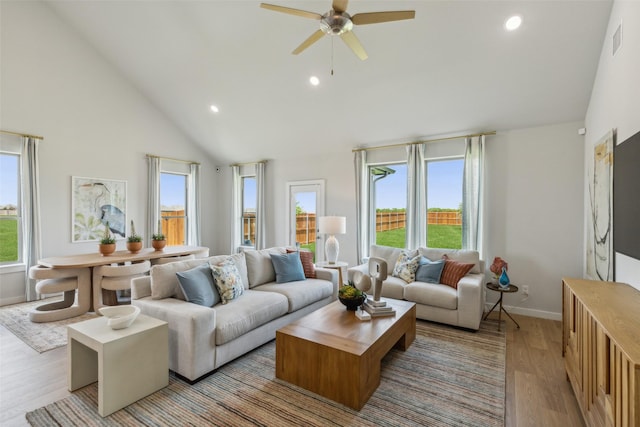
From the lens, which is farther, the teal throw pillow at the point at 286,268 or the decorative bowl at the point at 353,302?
the teal throw pillow at the point at 286,268

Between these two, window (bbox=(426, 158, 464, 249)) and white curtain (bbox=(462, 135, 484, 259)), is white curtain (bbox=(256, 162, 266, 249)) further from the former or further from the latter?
white curtain (bbox=(462, 135, 484, 259))

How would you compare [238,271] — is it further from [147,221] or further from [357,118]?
[147,221]

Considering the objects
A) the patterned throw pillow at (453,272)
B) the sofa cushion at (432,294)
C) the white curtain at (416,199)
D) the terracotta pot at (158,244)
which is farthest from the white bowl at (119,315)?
the white curtain at (416,199)

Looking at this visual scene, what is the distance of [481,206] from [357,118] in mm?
2315

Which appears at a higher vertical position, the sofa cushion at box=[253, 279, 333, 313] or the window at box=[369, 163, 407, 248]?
the window at box=[369, 163, 407, 248]

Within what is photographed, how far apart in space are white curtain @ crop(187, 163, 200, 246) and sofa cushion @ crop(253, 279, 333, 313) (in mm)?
3906

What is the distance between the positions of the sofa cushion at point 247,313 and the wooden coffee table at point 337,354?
0.46 meters

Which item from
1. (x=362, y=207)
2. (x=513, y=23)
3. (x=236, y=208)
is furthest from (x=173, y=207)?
(x=513, y=23)

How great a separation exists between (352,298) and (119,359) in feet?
6.24

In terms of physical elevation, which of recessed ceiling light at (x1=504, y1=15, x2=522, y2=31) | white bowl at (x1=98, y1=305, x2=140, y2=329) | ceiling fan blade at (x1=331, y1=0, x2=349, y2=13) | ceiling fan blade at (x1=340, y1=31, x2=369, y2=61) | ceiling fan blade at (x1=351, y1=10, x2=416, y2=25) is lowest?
white bowl at (x1=98, y1=305, x2=140, y2=329)

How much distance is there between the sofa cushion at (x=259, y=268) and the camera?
12.1 feet

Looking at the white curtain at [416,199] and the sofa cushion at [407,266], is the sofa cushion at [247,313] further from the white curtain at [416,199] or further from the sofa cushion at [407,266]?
the white curtain at [416,199]

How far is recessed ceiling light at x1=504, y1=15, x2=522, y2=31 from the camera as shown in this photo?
2930mm

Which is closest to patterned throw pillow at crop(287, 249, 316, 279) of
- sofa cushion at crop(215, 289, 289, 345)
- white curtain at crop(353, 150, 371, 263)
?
sofa cushion at crop(215, 289, 289, 345)
